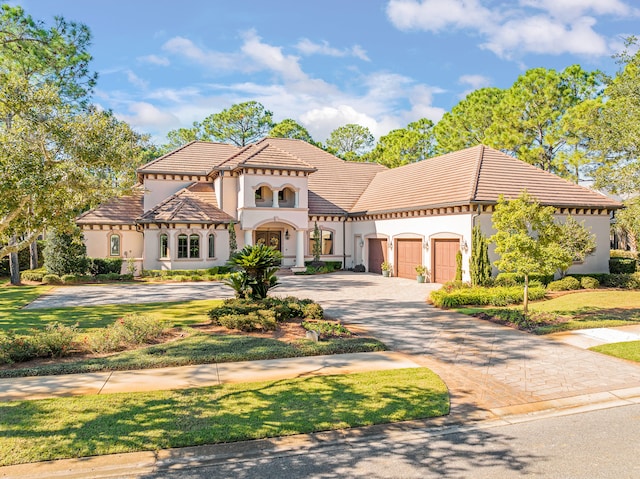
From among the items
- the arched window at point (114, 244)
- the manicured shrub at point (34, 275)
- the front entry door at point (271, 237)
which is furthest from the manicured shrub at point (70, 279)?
the front entry door at point (271, 237)

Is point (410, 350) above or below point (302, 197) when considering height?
below

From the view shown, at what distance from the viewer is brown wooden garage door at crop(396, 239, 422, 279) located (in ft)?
82.5

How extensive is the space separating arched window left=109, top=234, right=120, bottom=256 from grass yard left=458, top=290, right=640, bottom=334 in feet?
77.7

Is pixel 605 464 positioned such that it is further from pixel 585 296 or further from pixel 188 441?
pixel 585 296

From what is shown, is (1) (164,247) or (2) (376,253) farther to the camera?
(2) (376,253)

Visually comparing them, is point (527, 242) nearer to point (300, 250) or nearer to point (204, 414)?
point (204, 414)

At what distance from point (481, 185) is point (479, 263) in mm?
4237

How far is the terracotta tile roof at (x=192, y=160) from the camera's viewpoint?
3106cm

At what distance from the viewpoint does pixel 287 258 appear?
30.8 metres

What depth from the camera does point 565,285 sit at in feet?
64.6

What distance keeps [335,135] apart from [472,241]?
136 feet

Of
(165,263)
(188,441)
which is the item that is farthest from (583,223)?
(165,263)

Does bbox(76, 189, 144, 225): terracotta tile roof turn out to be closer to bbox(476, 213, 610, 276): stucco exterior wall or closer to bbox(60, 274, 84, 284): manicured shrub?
bbox(60, 274, 84, 284): manicured shrub

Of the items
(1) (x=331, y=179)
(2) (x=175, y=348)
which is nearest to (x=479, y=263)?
(2) (x=175, y=348)
